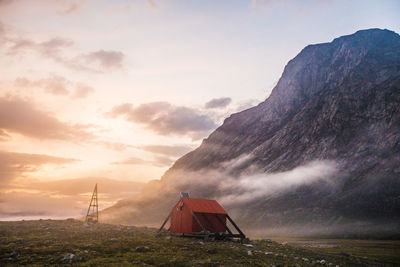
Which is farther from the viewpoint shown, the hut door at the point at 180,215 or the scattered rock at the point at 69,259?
the hut door at the point at 180,215

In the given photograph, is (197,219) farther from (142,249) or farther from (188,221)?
(142,249)

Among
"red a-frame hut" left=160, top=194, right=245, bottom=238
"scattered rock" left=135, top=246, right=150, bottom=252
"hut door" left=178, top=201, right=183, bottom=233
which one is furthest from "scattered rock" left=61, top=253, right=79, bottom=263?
"hut door" left=178, top=201, right=183, bottom=233

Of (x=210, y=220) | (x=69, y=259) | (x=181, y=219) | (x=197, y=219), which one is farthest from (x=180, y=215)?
(x=69, y=259)

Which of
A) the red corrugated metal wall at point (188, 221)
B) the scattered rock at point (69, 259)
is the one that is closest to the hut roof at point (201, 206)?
the red corrugated metal wall at point (188, 221)

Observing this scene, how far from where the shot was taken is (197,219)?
41.3 m

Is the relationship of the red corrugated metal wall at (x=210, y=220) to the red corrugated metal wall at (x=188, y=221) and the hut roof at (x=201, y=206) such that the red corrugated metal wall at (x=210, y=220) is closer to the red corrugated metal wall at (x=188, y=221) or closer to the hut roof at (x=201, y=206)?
the red corrugated metal wall at (x=188, y=221)

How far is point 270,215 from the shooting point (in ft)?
615

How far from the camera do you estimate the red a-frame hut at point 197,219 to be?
4341cm

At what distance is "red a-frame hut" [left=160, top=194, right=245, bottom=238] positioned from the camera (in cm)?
4341

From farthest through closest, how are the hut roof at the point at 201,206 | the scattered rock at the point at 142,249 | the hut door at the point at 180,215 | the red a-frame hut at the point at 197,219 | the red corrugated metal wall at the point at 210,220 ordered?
the hut door at the point at 180,215
the hut roof at the point at 201,206
the red corrugated metal wall at the point at 210,220
the red a-frame hut at the point at 197,219
the scattered rock at the point at 142,249

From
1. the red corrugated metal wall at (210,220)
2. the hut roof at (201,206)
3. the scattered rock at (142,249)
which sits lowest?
the scattered rock at (142,249)

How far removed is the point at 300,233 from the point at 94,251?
138m

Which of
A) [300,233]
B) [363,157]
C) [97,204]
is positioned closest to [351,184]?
[363,157]

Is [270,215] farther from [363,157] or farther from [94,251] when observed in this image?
[94,251]
